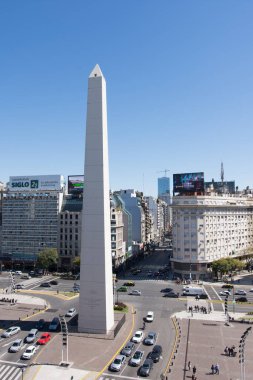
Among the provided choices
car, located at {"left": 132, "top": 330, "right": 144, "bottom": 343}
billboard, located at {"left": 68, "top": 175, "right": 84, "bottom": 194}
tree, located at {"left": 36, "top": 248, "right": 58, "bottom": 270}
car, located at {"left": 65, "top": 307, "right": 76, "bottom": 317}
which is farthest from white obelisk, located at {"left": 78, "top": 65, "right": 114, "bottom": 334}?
billboard, located at {"left": 68, "top": 175, "right": 84, "bottom": 194}

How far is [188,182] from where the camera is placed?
102 metres

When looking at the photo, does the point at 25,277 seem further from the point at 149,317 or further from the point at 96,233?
the point at 96,233

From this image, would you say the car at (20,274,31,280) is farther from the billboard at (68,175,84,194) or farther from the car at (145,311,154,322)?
the car at (145,311,154,322)

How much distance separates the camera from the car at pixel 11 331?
157ft

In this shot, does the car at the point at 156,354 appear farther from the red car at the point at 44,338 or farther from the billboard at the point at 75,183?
the billboard at the point at 75,183

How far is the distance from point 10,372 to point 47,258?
65.5 meters

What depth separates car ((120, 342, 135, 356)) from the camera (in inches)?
1631

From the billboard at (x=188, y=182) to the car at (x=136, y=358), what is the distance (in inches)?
2587

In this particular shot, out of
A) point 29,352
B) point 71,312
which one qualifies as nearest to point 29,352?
point 29,352

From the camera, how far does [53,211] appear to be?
4441 inches

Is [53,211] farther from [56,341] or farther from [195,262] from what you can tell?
[56,341]

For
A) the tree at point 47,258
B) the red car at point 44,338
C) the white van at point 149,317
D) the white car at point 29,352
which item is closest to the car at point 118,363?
the white car at point 29,352

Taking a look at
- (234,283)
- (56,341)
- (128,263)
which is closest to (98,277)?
(56,341)

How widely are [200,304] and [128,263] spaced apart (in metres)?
58.1
